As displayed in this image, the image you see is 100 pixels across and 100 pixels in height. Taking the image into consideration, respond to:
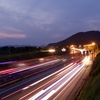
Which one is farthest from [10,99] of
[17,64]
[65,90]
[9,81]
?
[17,64]

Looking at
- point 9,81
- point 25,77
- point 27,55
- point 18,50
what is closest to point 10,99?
point 9,81

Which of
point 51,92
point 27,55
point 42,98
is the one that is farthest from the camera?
point 27,55

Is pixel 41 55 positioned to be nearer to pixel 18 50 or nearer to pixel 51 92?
pixel 18 50

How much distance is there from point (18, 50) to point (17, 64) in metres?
31.2

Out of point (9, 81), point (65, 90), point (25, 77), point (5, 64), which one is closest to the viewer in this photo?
point (65, 90)

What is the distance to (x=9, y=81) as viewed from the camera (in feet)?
81.0

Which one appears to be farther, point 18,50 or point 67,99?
point 18,50

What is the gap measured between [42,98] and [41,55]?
1739 inches

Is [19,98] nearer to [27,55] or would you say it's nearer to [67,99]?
[67,99]

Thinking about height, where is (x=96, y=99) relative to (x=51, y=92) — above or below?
above

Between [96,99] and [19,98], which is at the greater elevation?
[96,99]

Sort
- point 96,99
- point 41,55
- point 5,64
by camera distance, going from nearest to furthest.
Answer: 1. point 96,99
2. point 5,64
3. point 41,55

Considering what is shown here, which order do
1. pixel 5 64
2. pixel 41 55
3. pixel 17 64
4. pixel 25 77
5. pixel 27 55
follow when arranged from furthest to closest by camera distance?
1. pixel 41 55
2. pixel 27 55
3. pixel 17 64
4. pixel 5 64
5. pixel 25 77

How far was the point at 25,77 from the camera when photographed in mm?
28641
